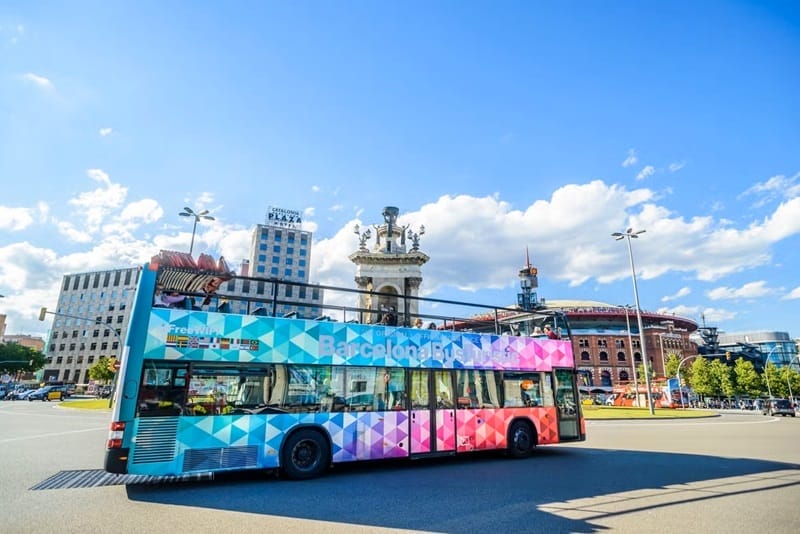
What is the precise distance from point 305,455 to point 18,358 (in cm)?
8561

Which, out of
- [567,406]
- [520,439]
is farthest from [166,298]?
[567,406]

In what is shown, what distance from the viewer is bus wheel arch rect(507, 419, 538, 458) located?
1173cm

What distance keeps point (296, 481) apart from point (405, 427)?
2768 mm

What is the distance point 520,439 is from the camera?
1189cm

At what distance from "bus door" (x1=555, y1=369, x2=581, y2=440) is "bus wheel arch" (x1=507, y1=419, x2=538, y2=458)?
103 cm

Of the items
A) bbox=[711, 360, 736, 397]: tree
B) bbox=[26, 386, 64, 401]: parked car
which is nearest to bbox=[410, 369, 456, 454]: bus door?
bbox=[26, 386, 64, 401]: parked car

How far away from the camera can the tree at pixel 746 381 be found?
204 feet

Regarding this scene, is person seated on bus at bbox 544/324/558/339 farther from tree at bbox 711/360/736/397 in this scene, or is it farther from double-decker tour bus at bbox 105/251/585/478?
tree at bbox 711/360/736/397

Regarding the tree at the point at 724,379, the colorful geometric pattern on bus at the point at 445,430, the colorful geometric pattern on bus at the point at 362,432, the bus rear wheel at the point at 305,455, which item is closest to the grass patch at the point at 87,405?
the colorful geometric pattern on bus at the point at 362,432

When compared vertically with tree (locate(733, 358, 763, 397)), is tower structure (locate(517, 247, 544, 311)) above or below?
above

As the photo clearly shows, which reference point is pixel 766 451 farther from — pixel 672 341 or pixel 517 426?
pixel 672 341

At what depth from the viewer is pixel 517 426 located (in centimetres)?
1198

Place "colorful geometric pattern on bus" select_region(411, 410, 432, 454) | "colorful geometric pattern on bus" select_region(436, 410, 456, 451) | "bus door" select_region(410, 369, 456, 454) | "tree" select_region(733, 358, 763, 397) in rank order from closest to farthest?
"colorful geometric pattern on bus" select_region(411, 410, 432, 454) → "bus door" select_region(410, 369, 456, 454) → "colorful geometric pattern on bus" select_region(436, 410, 456, 451) → "tree" select_region(733, 358, 763, 397)

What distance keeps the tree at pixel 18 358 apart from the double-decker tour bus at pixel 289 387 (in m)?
81.6
